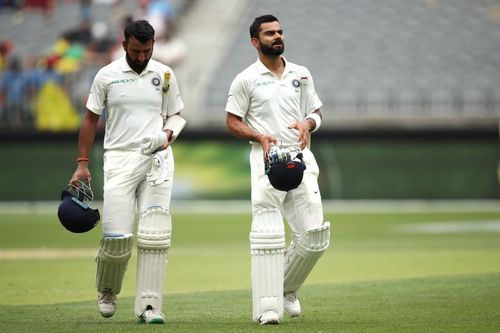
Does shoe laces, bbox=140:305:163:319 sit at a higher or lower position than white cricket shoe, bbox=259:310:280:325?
higher

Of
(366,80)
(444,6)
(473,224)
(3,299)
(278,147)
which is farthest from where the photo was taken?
(444,6)

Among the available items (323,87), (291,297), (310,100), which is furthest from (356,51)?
(291,297)

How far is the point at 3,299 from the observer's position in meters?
10.0

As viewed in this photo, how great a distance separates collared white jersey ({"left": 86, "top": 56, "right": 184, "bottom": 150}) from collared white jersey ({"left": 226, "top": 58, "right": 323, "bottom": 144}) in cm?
62

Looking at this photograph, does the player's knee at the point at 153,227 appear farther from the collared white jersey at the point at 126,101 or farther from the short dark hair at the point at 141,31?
the short dark hair at the point at 141,31

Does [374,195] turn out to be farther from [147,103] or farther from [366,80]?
[147,103]

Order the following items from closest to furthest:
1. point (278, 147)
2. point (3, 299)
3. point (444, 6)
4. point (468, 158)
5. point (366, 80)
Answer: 1. point (278, 147)
2. point (3, 299)
3. point (468, 158)
4. point (366, 80)
5. point (444, 6)

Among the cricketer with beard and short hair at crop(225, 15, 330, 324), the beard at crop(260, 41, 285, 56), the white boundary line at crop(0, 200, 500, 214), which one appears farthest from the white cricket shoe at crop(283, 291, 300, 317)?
the white boundary line at crop(0, 200, 500, 214)

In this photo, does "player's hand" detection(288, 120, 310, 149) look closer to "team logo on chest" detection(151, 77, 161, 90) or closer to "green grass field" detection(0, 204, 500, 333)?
"team logo on chest" detection(151, 77, 161, 90)

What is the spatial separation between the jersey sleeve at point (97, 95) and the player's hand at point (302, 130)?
142cm

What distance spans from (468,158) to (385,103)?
90.6 inches

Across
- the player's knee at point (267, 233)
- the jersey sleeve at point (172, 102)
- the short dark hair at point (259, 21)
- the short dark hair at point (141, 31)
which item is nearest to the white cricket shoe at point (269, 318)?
the player's knee at point (267, 233)

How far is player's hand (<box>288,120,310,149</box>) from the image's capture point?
7.81 metres

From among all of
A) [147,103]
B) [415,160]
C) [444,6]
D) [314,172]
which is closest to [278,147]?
[314,172]
